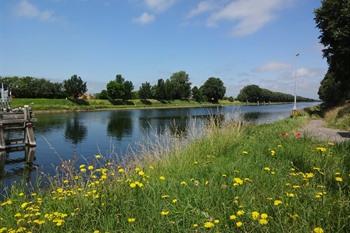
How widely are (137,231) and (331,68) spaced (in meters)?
35.8

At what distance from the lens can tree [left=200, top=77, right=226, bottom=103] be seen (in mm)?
168375

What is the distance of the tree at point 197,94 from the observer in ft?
513

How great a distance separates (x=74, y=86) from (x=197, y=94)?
57.4 meters

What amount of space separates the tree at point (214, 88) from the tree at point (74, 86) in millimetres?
61619

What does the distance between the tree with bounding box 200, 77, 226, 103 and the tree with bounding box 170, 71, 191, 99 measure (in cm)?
1073

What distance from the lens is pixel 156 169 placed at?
747cm

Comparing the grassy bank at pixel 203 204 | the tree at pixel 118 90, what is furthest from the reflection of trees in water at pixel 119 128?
the tree at pixel 118 90

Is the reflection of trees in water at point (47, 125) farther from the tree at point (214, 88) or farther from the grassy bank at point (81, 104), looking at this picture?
the tree at point (214, 88)

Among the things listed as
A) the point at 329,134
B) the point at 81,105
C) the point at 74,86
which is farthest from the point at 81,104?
the point at 329,134

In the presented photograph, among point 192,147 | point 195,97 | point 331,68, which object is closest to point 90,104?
point 195,97

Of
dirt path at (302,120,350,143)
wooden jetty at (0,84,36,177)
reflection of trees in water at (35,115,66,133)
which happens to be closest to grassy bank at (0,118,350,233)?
dirt path at (302,120,350,143)

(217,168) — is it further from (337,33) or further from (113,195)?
(337,33)

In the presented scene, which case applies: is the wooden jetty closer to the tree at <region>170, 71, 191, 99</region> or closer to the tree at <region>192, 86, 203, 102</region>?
the tree at <region>170, 71, 191, 99</region>

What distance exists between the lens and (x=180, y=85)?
499ft
